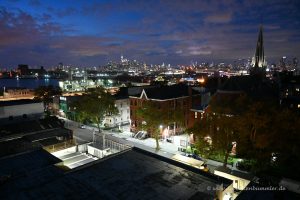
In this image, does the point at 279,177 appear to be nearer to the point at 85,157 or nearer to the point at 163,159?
the point at 163,159

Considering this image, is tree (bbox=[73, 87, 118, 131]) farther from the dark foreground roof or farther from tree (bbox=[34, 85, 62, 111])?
the dark foreground roof

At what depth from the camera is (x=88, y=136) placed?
157 feet

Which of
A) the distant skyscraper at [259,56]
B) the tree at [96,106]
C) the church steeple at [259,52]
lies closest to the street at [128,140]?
the tree at [96,106]

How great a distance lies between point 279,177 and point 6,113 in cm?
4608

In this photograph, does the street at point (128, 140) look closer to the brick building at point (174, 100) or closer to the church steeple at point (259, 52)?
the brick building at point (174, 100)

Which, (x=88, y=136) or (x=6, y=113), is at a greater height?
(x=6, y=113)

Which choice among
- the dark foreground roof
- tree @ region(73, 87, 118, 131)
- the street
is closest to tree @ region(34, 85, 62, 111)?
the street

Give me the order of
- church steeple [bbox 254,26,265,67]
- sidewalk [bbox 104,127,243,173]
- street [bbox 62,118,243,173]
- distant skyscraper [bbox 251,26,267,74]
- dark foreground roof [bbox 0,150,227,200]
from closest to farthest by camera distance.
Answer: dark foreground roof [bbox 0,150,227,200], sidewalk [bbox 104,127,243,173], street [bbox 62,118,243,173], church steeple [bbox 254,26,265,67], distant skyscraper [bbox 251,26,267,74]

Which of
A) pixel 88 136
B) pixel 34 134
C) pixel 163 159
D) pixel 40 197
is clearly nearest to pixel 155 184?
pixel 163 159

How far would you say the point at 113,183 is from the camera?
18.8 m

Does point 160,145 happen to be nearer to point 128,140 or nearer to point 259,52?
point 128,140

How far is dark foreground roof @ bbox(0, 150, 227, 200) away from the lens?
56.2 feet

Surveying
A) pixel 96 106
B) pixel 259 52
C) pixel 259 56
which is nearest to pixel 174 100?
pixel 96 106

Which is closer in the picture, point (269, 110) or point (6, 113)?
point (269, 110)
